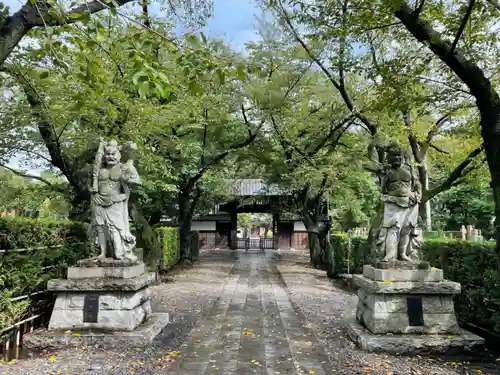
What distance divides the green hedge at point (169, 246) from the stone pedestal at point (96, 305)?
363 inches

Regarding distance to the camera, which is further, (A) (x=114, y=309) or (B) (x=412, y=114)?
(B) (x=412, y=114)

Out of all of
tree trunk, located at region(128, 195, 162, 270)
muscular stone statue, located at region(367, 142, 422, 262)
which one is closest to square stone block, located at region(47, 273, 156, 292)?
muscular stone statue, located at region(367, 142, 422, 262)

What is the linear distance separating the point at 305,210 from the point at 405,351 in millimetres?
11246

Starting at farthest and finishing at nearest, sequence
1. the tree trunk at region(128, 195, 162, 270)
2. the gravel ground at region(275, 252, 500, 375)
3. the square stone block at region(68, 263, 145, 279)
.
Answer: the tree trunk at region(128, 195, 162, 270) < the square stone block at region(68, 263, 145, 279) < the gravel ground at region(275, 252, 500, 375)

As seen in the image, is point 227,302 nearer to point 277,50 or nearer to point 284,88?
point 284,88

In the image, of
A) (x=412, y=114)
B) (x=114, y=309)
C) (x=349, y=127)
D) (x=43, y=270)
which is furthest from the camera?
(x=349, y=127)

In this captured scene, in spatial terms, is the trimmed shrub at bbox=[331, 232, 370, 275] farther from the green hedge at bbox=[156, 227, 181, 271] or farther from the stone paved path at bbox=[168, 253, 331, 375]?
the green hedge at bbox=[156, 227, 181, 271]

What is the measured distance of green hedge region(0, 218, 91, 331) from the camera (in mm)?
5043

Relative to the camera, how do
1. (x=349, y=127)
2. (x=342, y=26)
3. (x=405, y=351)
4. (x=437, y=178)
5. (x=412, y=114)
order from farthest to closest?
(x=437, y=178)
(x=349, y=127)
(x=412, y=114)
(x=342, y=26)
(x=405, y=351)

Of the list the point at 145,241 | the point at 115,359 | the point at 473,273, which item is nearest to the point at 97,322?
the point at 115,359

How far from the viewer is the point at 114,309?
5.57m

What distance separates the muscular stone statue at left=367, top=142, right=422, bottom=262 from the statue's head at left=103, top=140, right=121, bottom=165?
4236 mm

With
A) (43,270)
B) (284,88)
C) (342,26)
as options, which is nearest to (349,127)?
(284,88)

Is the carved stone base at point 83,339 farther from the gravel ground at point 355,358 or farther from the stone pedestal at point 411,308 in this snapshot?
the stone pedestal at point 411,308
